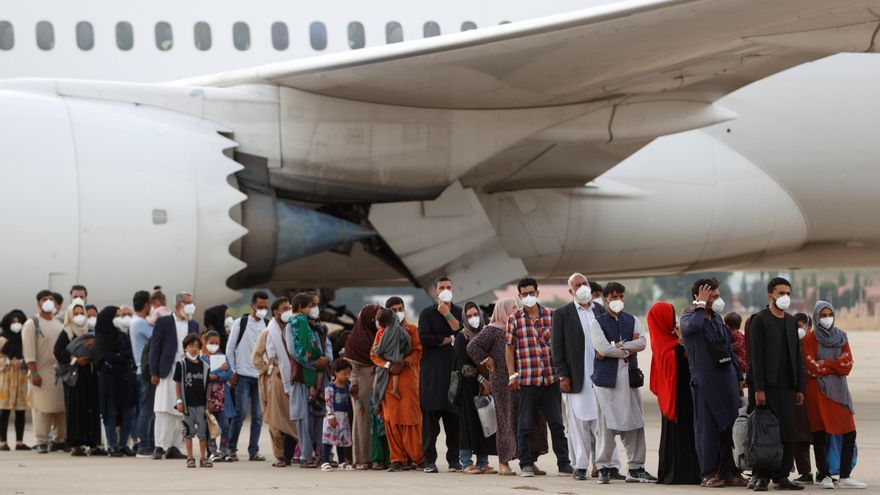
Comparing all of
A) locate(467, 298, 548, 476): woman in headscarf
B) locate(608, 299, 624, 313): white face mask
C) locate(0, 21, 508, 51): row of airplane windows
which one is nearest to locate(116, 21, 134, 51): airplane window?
locate(0, 21, 508, 51): row of airplane windows

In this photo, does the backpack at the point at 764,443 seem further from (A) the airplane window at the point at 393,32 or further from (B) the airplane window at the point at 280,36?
(B) the airplane window at the point at 280,36

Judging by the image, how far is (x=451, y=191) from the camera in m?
16.6

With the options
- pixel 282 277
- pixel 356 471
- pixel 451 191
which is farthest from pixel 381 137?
pixel 356 471

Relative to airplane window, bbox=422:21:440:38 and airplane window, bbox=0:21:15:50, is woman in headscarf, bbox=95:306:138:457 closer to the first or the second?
airplane window, bbox=0:21:15:50

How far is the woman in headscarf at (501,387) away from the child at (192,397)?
2.11m

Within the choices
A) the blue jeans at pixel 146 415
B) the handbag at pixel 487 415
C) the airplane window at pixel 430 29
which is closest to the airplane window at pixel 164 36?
the airplane window at pixel 430 29

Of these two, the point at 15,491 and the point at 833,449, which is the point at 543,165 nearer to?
the point at 833,449

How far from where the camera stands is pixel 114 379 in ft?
44.1

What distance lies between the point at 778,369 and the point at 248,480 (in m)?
3.61

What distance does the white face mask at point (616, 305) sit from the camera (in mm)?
11112

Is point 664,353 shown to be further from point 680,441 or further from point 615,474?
point 615,474

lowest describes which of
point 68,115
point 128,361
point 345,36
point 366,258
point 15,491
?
point 15,491

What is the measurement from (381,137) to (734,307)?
1181 inches

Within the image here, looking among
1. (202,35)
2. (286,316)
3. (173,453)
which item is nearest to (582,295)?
(286,316)
